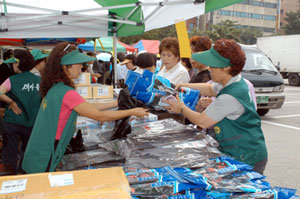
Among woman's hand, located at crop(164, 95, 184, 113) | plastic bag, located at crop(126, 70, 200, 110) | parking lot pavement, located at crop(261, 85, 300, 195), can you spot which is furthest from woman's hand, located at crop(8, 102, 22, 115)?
parking lot pavement, located at crop(261, 85, 300, 195)

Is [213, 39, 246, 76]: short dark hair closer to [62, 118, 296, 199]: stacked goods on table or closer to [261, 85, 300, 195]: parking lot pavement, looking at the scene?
[62, 118, 296, 199]: stacked goods on table

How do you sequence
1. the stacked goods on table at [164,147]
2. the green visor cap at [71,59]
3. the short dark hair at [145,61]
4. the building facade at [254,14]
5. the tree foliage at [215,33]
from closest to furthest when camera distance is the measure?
the stacked goods on table at [164,147], the green visor cap at [71,59], the short dark hair at [145,61], the tree foliage at [215,33], the building facade at [254,14]

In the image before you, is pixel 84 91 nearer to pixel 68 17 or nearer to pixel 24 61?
pixel 24 61

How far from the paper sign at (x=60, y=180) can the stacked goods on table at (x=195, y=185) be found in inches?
13.4

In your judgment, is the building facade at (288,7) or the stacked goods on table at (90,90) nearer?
the stacked goods on table at (90,90)

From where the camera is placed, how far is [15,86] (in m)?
3.77

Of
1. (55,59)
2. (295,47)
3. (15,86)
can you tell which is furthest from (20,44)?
(295,47)

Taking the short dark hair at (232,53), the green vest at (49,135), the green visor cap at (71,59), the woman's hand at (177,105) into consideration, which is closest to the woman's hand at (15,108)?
the green vest at (49,135)

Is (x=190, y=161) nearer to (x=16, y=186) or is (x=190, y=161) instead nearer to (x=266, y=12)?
(x=16, y=186)

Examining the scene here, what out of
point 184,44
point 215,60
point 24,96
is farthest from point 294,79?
point 215,60

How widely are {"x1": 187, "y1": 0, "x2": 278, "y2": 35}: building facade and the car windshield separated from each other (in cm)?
7212

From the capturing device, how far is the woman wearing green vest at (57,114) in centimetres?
206

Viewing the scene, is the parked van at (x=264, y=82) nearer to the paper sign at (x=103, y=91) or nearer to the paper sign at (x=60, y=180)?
the paper sign at (x=103, y=91)

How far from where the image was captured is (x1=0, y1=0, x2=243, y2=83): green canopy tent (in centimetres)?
411
